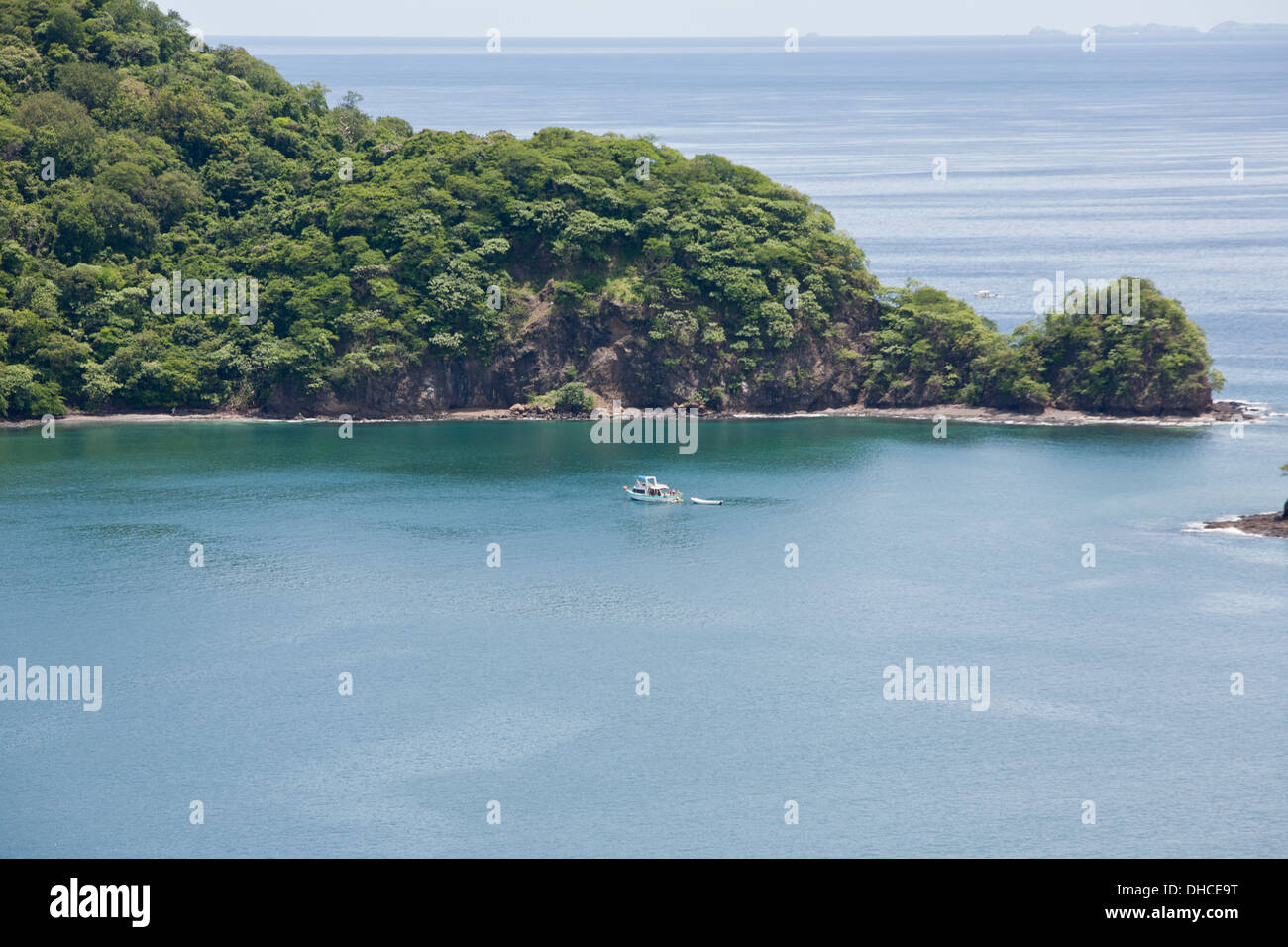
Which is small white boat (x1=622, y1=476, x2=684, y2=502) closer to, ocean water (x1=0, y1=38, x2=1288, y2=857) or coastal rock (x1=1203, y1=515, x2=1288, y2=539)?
ocean water (x1=0, y1=38, x2=1288, y2=857)

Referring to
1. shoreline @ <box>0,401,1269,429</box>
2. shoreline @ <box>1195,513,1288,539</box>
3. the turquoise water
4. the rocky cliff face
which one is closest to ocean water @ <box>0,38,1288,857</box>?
the turquoise water

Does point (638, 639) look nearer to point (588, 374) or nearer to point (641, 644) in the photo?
point (641, 644)

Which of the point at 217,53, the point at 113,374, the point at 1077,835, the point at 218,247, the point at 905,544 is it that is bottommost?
the point at 1077,835

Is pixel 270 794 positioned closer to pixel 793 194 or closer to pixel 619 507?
pixel 619 507

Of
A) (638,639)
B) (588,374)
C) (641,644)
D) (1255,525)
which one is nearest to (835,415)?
(588,374)

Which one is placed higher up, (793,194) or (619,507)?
(793,194)

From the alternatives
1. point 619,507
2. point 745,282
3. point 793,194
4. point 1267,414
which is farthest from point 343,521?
point 1267,414

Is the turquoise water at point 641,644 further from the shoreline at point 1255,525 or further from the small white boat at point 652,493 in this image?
the small white boat at point 652,493
